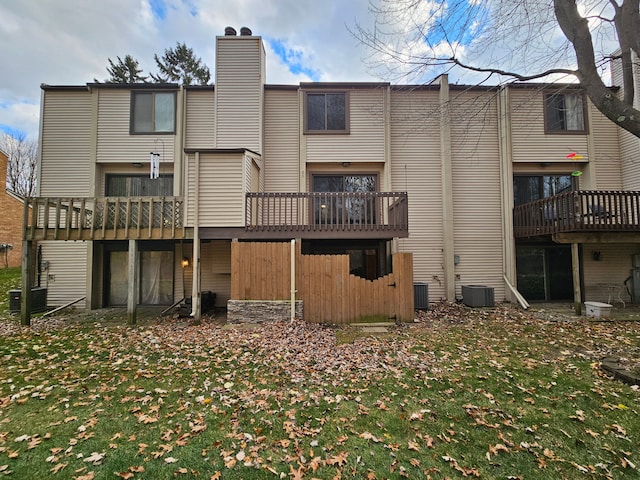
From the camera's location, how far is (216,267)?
10.5 meters

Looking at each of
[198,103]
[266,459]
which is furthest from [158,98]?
[266,459]

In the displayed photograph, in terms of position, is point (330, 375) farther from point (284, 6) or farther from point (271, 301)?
point (284, 6)

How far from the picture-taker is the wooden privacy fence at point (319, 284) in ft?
25.7

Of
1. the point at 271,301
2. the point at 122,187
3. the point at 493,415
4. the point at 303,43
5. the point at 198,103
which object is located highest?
the point at 303,43

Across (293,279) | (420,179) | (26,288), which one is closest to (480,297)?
(420,179)

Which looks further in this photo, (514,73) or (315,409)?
(514,73)

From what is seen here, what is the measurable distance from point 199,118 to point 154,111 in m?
1.64

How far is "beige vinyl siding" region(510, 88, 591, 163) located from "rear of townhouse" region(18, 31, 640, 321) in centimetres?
5

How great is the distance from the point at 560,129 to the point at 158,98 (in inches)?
596

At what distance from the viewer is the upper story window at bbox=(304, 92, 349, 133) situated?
425 inches

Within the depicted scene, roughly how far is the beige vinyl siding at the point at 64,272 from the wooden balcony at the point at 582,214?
15897 mm

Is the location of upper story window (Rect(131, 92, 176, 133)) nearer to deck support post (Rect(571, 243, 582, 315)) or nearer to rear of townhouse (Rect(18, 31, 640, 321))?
rear of townhouse (Rect(18, 31, 640, 321))

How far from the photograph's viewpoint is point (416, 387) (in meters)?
4.25

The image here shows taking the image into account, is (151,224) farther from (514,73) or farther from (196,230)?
(514,73)
